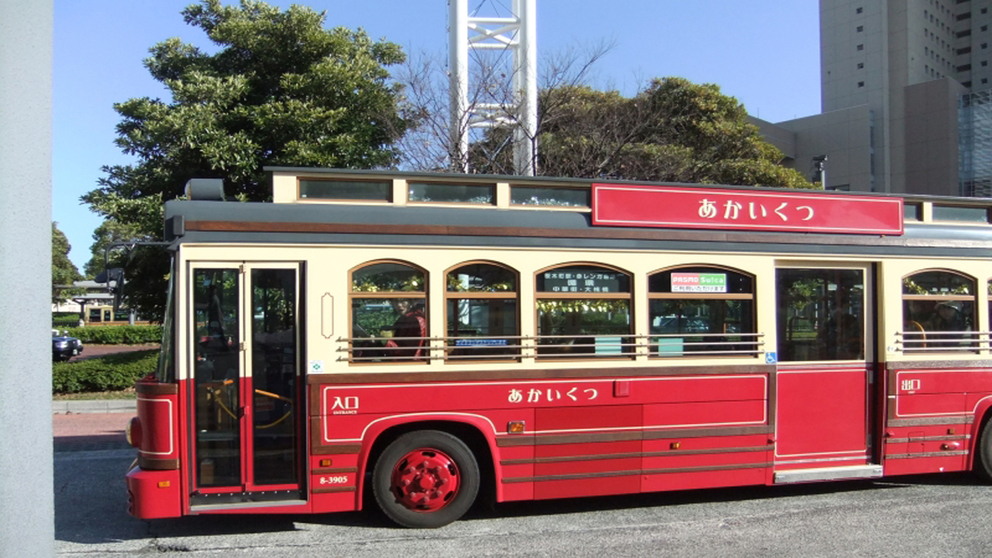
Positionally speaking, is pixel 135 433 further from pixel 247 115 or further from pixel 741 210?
pixel 247 115

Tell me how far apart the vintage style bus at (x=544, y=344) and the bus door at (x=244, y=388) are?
0.02 metres

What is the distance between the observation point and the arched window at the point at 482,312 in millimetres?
6785

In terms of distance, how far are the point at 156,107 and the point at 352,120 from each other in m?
3.55

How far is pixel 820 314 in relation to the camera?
7836 mm

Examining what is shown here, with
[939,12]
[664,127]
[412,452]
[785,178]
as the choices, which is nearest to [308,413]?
[412,452]

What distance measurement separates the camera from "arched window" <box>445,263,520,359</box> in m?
6.79

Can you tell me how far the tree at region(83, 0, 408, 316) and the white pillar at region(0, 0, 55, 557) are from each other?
37.6 feet

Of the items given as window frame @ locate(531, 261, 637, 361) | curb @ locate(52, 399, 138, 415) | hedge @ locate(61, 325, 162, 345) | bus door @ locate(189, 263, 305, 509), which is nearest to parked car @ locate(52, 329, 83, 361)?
hedge @ locate(61, 325, 162, 345)

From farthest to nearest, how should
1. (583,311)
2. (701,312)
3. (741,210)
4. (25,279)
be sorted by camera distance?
(741,210) → (701,312) → (583,311) → (25,279)

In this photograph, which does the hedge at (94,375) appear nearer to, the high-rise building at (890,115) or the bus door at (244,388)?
the bus door at (244,388)

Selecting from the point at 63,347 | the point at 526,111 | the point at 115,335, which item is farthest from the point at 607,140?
the point at 115,335

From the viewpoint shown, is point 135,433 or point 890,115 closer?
point 135,433

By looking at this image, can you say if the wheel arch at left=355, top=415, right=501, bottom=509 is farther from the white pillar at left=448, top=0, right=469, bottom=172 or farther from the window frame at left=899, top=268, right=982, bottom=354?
the white pillar at left=448, top=0, right=469, bottom=172

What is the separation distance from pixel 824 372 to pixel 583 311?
2603mm
